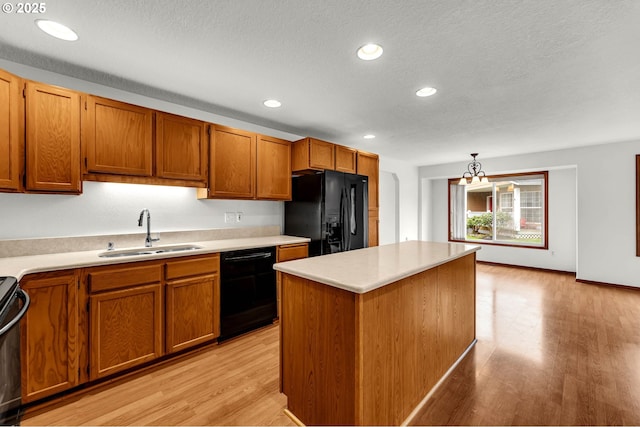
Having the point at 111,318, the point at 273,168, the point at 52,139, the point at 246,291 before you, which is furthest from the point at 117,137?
the point at 246,291

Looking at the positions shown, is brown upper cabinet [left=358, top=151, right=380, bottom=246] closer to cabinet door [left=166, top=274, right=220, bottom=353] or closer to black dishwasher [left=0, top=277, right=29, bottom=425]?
cabinet door [left=166, top=274, right=220, bottom=353]

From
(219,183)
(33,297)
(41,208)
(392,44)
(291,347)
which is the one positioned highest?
(392,44)

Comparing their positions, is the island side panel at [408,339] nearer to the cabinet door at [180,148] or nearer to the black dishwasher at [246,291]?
the black dishwasher at [246,291]

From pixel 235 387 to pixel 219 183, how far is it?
1.93 meters

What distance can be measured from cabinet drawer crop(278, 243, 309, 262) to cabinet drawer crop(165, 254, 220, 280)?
0.73 metres

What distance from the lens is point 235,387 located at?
200 cm

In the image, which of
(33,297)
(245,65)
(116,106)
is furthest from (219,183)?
(33,297)

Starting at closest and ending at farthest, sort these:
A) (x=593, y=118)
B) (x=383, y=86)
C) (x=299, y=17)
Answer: (x=299, y=17)
(x=383, y=86)
(x=593, y=118)

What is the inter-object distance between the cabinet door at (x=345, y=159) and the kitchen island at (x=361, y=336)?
7.01 feet

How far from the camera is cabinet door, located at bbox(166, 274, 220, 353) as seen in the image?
2.31 meters

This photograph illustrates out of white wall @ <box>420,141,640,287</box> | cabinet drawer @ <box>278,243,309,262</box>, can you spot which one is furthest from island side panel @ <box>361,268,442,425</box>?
white wall @ <box>420,141,640,287</box>

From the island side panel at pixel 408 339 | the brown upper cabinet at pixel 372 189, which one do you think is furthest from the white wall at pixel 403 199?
the island side panel at pixel 408 339

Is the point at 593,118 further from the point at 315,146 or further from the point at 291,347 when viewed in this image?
the point at 291,347

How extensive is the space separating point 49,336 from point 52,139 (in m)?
1.39
